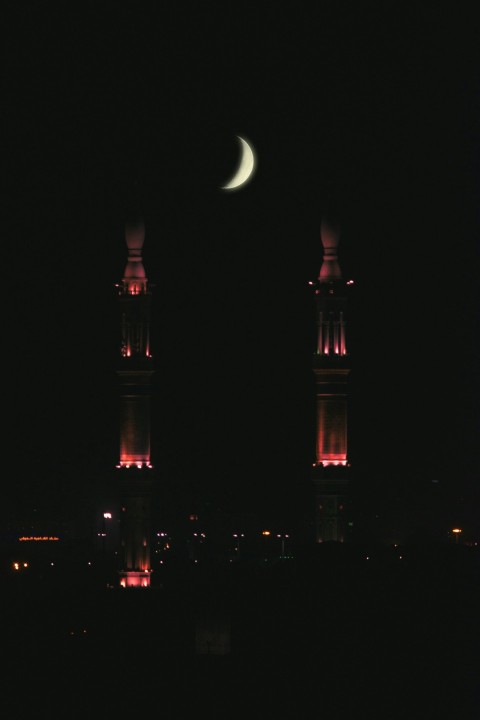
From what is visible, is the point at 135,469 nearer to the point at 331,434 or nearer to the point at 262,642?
the point at 331,434

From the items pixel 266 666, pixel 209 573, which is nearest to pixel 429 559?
pixel 209 573

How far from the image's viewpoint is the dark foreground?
1977 inches

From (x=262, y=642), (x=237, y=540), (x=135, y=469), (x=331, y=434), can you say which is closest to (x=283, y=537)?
(x=237, y=540)

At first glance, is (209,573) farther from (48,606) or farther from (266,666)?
(266,666)

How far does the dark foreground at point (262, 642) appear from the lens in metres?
50.2

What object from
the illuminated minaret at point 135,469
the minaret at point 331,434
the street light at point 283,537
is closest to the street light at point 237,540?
the street light at point 283,537

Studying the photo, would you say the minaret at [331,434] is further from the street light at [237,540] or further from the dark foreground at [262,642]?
the street light at [237,540]

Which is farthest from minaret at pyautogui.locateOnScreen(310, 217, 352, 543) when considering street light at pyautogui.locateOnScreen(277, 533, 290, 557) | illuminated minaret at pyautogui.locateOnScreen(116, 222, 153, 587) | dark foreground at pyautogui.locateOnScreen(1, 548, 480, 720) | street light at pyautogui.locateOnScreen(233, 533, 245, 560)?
street light at pyautogui.locateOnScreen(233, 533, 245, 560)

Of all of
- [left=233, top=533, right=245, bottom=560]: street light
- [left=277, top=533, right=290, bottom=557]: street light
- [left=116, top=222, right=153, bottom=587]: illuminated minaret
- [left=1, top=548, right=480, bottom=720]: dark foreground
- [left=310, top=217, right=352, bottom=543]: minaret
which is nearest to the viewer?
[left=1, top=548, right=480, bottom=720]: dark foreground

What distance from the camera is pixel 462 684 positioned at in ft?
169

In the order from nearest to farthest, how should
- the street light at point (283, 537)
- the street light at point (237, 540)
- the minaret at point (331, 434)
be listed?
1. the minaret at point (331, 434)
2. the street light at point (283, 537)
3. the street light at point (237, 540)

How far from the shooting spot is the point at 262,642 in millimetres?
57438

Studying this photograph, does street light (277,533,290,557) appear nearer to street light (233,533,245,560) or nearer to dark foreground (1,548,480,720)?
street light (233,533,245,560)

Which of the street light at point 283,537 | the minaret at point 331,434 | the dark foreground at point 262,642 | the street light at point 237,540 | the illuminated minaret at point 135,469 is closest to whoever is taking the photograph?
the dark foreground at point 262,642
